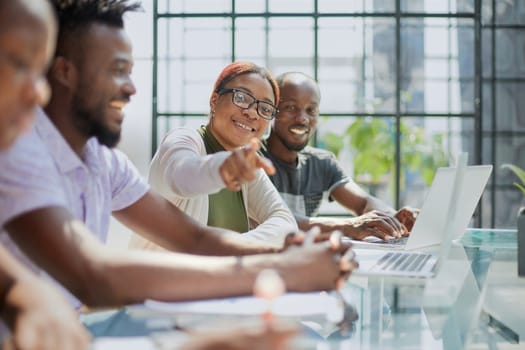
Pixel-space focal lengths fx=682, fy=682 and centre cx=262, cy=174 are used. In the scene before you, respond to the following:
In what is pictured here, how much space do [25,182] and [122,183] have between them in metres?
0.43

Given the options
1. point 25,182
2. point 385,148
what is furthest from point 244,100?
point 385,148

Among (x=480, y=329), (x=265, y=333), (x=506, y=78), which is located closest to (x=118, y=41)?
(x=265, y=333)

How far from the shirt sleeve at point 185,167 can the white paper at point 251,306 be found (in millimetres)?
445

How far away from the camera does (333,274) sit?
45.0 inches

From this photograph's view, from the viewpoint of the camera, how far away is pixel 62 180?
1.22 meters

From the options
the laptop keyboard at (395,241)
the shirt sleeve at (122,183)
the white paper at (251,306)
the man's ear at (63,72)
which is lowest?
the white paper at (251,306)

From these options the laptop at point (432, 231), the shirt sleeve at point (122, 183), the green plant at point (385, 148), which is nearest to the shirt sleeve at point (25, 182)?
the shirt sleeve at point (122, 183)

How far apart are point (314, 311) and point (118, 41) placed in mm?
643

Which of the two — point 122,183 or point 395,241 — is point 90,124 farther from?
point 395,241

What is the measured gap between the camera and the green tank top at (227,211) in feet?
7.02

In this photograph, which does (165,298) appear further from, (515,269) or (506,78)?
(506,78)

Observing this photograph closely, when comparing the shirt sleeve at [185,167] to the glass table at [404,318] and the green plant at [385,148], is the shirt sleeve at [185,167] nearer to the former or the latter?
the glass table at [404,318]

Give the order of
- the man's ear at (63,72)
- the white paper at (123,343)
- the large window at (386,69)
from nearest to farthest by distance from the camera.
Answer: the white paper at (123,343) → the man's ear at (63,72) → the large window at (386,69)

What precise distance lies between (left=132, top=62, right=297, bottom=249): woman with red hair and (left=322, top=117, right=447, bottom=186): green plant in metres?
4.96
